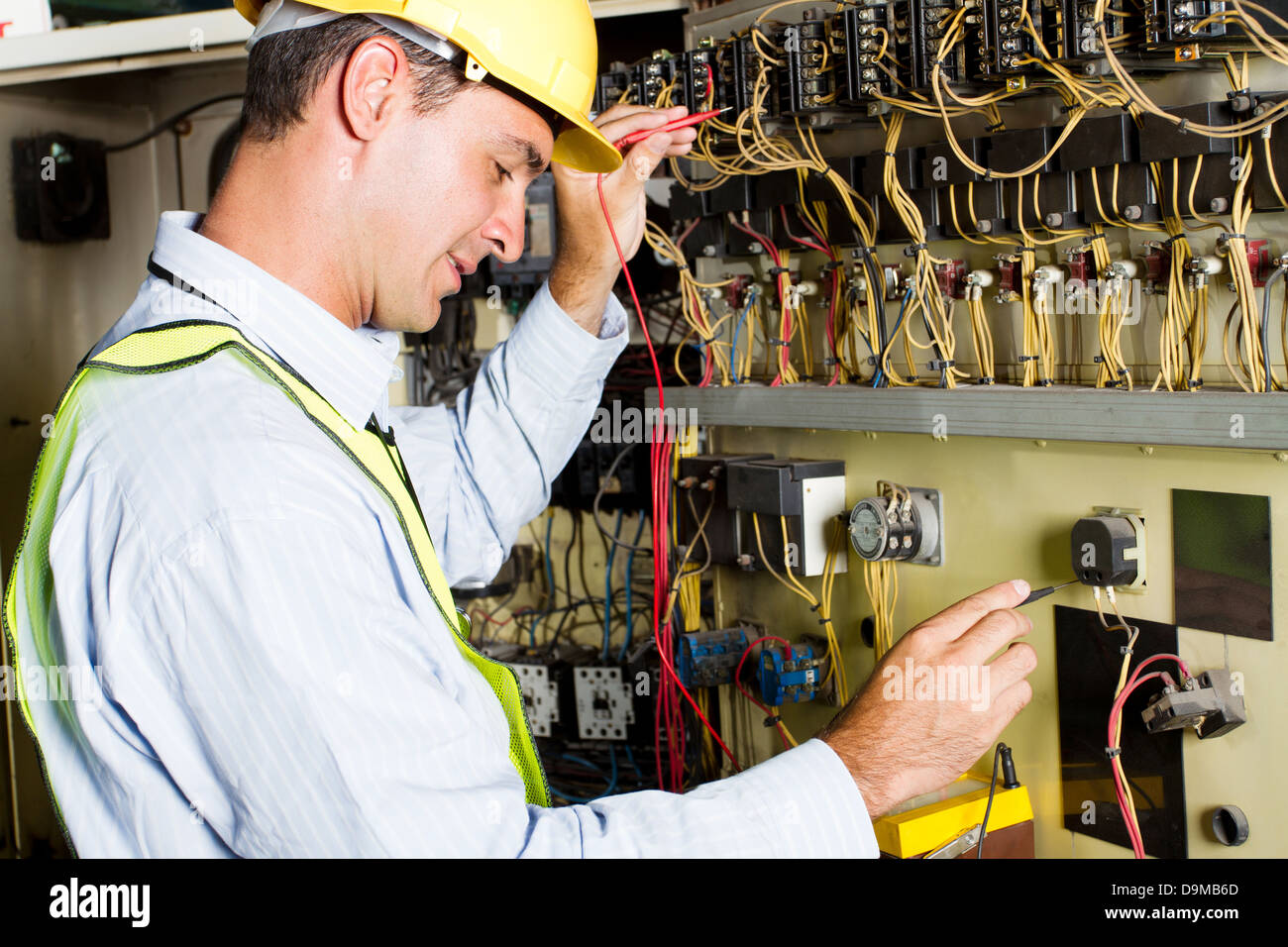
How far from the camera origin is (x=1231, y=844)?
4.15 ft

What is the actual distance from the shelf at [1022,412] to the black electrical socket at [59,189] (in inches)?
57.2

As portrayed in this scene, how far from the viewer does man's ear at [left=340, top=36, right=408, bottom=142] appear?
1.01 meters

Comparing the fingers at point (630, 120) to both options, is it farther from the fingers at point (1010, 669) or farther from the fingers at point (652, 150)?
the fingers at point (1010, 669)

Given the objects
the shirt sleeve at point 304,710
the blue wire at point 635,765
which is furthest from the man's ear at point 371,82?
the blue wire at point 635,765

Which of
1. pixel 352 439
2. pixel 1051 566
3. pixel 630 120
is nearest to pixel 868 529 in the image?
pixel 1051 566

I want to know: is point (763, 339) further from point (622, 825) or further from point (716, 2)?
point (622, 825)

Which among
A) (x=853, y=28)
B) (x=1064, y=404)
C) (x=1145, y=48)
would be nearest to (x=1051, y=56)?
(x=1145, y=48)

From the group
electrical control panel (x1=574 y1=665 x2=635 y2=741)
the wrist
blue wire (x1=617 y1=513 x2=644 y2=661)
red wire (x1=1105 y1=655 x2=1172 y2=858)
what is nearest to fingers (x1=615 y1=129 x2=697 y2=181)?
the wrist

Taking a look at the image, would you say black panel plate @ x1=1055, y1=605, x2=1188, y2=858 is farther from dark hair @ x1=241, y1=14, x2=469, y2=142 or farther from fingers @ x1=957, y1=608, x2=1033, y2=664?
dark hair @ x1=241, y1=14, x2=469, y2=142

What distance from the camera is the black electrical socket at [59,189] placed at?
225 cm

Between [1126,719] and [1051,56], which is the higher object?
[1051,56]

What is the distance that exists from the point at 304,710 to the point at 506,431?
787 millimetres

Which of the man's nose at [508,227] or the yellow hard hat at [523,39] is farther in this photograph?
the man's nose at [508,227]
